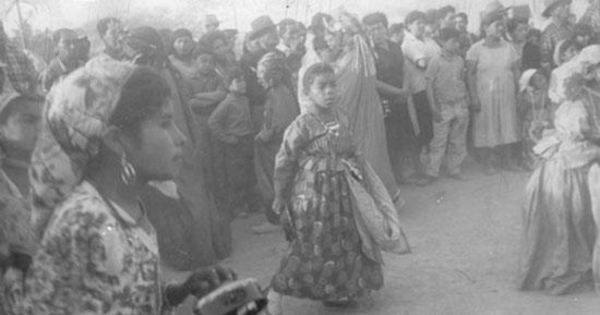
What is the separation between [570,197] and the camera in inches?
131

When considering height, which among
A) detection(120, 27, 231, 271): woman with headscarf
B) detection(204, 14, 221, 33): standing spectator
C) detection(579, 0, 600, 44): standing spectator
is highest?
detection(204, 14, 221, 33): standing spectator

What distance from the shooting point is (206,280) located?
1.54 metres

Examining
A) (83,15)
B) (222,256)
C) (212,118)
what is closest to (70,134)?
(83,15)

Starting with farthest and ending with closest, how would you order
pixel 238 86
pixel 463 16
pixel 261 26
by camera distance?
pixel 238 86, pixel 463 16, pixel 261 26

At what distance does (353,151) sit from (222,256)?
0.83 metres

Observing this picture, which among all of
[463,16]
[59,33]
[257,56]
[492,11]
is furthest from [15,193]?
[463,16]

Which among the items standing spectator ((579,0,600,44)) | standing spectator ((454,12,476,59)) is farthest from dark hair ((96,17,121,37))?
standing spectator ((579,0,600,44))

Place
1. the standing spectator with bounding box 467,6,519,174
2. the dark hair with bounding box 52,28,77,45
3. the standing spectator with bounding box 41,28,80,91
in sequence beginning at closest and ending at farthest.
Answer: the standing spectator with bounding box 41,28,80,91 → the dark hair with bounding box 52,28,77,45 → the standing spectator with bounding box 467,6,519,174

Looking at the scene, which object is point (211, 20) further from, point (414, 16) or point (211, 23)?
point (414, 16)

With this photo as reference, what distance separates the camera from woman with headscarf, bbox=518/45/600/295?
3.28 metres

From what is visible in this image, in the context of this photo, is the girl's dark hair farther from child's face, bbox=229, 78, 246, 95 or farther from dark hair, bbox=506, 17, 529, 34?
dark hair, bbox=506, 17, 529, 34

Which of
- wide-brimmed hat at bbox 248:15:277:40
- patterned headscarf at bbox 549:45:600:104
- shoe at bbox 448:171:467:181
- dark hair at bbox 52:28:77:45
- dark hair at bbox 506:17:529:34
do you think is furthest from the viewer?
shoe at bbox 448:171:467:181

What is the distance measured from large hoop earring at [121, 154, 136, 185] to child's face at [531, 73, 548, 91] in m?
2.65

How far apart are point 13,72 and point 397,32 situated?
93.5 inches
